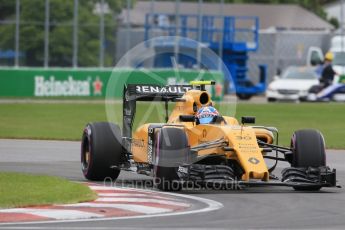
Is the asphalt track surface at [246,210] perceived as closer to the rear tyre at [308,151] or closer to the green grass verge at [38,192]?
the rear tyre at [308,151]

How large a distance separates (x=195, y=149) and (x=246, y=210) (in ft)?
8.99

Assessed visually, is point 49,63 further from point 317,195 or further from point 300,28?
point 317,195

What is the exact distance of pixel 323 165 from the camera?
1733cm

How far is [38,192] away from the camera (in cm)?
1490

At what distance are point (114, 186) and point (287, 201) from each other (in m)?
2.77

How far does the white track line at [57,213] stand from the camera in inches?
523

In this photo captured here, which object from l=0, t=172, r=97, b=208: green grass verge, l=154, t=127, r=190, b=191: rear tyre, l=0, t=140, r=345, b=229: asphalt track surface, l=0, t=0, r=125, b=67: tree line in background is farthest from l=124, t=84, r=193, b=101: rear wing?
l=0, t=0, r=125, b=67: tree line in background

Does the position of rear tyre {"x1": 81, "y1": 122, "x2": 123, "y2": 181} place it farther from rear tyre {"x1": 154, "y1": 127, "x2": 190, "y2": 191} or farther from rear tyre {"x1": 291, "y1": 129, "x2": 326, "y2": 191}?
rear tyre {"x1": 291, "y1": 129, "x2": 326, "y2": 191}

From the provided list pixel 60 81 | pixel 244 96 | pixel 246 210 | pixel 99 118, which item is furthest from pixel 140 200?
pixel 244 96

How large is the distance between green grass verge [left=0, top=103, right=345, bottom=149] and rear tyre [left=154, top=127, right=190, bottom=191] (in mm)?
10621

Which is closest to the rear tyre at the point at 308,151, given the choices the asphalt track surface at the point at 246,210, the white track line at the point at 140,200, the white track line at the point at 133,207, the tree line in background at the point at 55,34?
the asphalt track surface at the point at 246,210

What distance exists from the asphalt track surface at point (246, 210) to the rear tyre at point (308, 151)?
0.41m

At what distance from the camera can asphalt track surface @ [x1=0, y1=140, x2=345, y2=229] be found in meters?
12.8

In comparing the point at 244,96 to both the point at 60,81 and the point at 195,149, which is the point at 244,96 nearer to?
the point at 60,81
